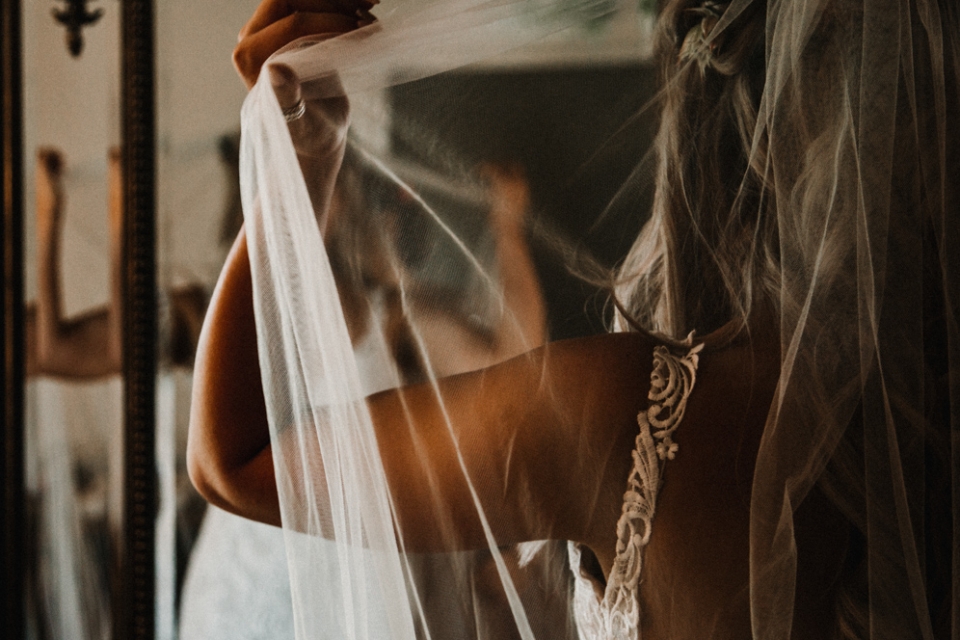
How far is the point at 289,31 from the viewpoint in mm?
567

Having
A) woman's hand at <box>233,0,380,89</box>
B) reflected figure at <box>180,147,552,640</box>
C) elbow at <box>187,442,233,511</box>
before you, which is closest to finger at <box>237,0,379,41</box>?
woman's hand at <box>233,0,380,89</box>

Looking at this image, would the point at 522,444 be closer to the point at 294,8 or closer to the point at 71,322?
the point at 294,8

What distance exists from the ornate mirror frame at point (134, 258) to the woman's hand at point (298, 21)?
18cm

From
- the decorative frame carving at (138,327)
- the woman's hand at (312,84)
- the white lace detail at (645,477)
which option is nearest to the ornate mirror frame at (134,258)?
the decorative frame carving at (138,327)

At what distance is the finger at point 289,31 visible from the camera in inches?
22.2

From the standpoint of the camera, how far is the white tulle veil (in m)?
0.47

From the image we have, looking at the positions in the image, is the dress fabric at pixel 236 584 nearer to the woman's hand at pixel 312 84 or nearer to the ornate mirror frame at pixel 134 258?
the ornate mirror frame at pixel 134 258

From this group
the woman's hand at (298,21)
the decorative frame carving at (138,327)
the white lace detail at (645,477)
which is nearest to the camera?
the white lace detail at (645,477)

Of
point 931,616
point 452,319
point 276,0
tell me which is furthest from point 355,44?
point 931,616

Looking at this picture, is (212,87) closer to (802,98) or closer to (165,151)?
(165,151)

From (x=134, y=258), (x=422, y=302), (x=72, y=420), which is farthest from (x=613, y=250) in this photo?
(x=72, y=420)

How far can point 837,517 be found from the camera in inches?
18.7

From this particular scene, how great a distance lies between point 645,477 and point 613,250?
0.16 metres

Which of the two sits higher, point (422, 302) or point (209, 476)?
point (422, 302)
